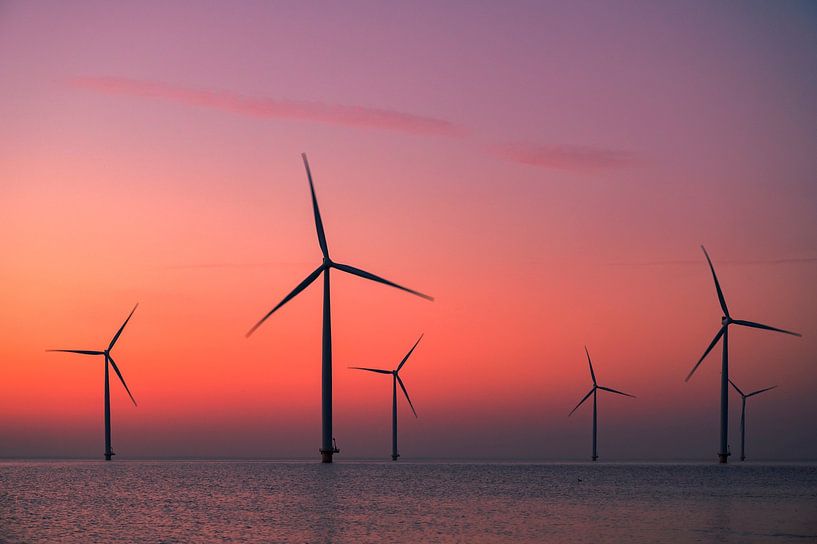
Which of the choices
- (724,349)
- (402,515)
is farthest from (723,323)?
(402,515)

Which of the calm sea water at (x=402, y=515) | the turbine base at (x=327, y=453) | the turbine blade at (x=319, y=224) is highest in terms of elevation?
the turbine blade at (x=319, y=224)

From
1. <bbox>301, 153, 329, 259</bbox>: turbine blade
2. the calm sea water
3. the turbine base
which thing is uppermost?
<bbox>301, 153, 329, 259</bbox>: turbine blade

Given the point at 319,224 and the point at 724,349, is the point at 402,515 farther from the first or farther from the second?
the point at 724,349

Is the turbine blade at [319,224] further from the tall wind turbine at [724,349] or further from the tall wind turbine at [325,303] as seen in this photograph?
the tall wind turbine at [724,349]

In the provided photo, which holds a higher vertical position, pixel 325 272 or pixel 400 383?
pixel 325 272

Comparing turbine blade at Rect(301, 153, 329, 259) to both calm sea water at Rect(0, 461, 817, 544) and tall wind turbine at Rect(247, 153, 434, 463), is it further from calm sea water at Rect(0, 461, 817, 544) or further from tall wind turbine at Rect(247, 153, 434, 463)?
calm sea water at Rect(0, 461, 817, 544)

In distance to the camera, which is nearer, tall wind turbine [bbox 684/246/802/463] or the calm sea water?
the calm sea water

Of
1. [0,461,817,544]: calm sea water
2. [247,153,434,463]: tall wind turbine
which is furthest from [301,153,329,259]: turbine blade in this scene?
[0,461,817,544]: calm sea water

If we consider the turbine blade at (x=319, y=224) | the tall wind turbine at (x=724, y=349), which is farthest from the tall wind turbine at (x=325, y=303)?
Result: the tall wind turbine at (x=724, y=349)

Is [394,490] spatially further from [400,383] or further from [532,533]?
[400,383]

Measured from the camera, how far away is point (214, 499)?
7894 centimetres

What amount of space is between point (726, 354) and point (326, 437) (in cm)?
6152

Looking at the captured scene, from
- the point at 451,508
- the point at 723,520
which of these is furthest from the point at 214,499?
the point at 723,520

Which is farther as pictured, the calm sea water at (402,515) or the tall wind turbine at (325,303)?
the tall wind turbine at (325,303)
